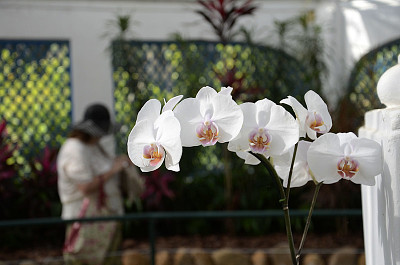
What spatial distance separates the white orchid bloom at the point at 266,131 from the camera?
114 cm

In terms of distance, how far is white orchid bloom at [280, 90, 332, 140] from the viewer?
1.20 metres

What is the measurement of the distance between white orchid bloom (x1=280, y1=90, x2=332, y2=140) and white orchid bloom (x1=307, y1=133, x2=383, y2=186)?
28 millimetres

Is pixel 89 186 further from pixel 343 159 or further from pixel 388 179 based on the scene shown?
pixel 343 159

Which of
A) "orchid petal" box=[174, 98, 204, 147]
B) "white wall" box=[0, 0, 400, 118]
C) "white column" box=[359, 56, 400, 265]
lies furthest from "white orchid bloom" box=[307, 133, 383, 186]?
"white wall" box=[0, 0, 400, 118]

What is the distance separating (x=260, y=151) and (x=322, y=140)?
0.13 m

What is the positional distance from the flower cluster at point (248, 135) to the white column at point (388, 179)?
0.10m

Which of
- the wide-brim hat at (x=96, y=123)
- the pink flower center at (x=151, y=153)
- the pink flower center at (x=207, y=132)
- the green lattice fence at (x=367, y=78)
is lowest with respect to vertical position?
the pink flower center at (x=151, y=153)

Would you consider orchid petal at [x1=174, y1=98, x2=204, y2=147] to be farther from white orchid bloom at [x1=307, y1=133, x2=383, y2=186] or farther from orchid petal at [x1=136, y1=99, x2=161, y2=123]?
white orchid bloom at [x1=307, y1=133, x2=383, y2=186]

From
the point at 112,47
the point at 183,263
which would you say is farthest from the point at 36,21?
the point at 183,263

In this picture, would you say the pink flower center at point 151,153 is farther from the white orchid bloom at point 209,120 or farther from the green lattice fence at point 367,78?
the green lattice fence at point 367,78

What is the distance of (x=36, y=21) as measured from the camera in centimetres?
694

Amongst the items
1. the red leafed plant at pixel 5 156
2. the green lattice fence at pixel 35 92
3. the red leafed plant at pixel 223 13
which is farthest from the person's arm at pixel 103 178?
the green lattice fence at pixel 35 92

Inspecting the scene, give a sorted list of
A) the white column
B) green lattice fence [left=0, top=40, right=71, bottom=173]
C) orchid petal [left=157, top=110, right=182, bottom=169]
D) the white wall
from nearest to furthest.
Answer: orchid petal [left=157, top=110, right=182, bottom=169]
the white column
green lattice fence [left=0, top=40, right=71, bottom=173]
the white wall

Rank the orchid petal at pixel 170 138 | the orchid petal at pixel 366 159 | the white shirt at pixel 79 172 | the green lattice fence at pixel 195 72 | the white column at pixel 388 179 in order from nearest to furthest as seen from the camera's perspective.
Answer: the orchid petal at pixel 170 138
the orchid petal at pixel 366 159
the white column at pixel 388 179
the white shirt at pixel 79 172
the green lattice fence at pixel 195 72
